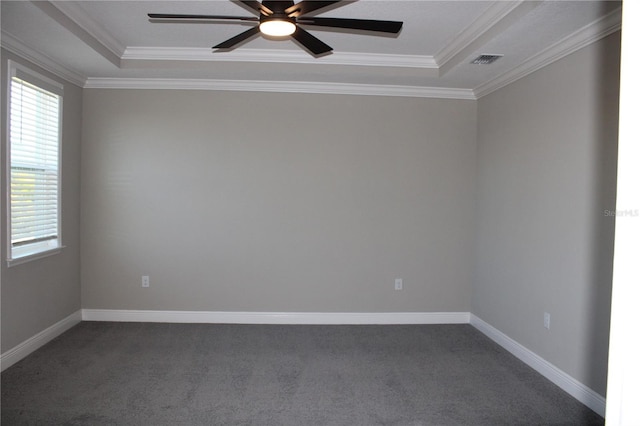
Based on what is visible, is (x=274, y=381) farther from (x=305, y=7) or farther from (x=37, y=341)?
(x=305, y=7)

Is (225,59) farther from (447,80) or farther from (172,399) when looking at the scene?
(172,399)

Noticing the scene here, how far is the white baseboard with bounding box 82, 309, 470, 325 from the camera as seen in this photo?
14.3ft

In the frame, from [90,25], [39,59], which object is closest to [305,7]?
[90,25]

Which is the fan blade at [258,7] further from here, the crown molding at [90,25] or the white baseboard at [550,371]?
the white baseboard at [550,371]

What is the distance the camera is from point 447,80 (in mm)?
4047

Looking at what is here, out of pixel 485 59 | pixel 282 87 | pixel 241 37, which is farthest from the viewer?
pixel 282 87

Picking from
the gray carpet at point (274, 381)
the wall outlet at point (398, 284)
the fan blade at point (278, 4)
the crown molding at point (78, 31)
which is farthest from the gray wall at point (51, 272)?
the wall outlet at point (398, 284)

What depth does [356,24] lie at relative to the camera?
2.28 metres

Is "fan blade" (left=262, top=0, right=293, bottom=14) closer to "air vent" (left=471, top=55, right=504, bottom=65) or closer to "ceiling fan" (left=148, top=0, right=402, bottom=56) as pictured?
"ceiling fan" (left=148, top=0, right=402, bottom=56)

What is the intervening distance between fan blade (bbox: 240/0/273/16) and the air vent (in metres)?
1.97

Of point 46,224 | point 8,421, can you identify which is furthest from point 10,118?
point 8,421

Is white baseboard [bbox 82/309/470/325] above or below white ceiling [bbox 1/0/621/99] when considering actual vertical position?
below

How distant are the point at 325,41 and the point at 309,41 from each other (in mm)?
1196

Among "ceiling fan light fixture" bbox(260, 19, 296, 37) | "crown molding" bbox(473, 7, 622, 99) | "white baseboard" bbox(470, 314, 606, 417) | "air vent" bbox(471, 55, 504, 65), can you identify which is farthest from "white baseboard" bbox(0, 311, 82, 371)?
"crown molding" bbox(473, 7, 622, 99)
